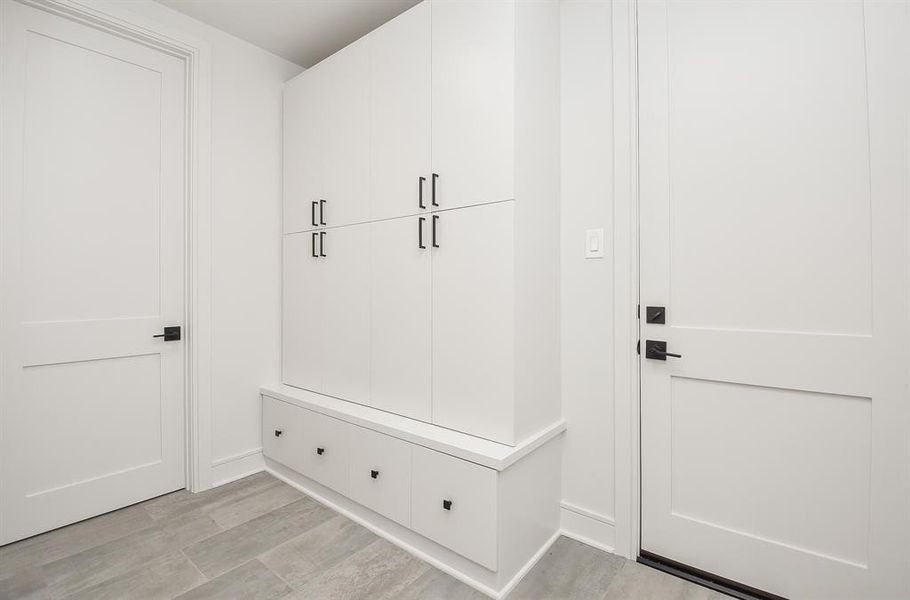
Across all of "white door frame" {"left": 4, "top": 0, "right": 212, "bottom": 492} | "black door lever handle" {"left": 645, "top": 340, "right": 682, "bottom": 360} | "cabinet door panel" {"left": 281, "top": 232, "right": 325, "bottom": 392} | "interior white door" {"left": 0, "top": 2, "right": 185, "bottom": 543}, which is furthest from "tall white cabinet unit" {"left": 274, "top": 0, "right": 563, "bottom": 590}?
"interior white door" {"left": 0, "top": 2, "right": 185, "bottom": 543}

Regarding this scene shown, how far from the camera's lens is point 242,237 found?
256 centimetres

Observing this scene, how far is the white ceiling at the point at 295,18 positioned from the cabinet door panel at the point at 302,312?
1205 millimetres

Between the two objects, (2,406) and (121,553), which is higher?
(2,406)

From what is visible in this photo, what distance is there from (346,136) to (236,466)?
2094 mm

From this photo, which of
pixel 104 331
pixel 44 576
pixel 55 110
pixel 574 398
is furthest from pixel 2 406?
pixel 574 398

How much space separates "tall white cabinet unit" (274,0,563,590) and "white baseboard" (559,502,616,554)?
0.08m

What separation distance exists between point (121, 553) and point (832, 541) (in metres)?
2.81

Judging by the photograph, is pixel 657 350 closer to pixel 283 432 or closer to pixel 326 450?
pixel 326 450

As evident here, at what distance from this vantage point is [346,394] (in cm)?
228

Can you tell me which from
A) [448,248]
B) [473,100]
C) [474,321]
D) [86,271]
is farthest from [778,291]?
[86,271]

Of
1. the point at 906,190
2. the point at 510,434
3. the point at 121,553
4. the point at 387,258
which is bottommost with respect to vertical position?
the point at 121,553

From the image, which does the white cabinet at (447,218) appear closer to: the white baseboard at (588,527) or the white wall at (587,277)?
the white wall at (587,277)

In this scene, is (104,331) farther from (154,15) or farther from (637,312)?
(637,312)

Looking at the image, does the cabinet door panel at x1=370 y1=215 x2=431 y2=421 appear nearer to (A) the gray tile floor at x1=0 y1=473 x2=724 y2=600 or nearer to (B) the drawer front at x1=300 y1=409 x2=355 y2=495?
(B) the drawer front at x1=300 y1=409 x2=355 y2=495
